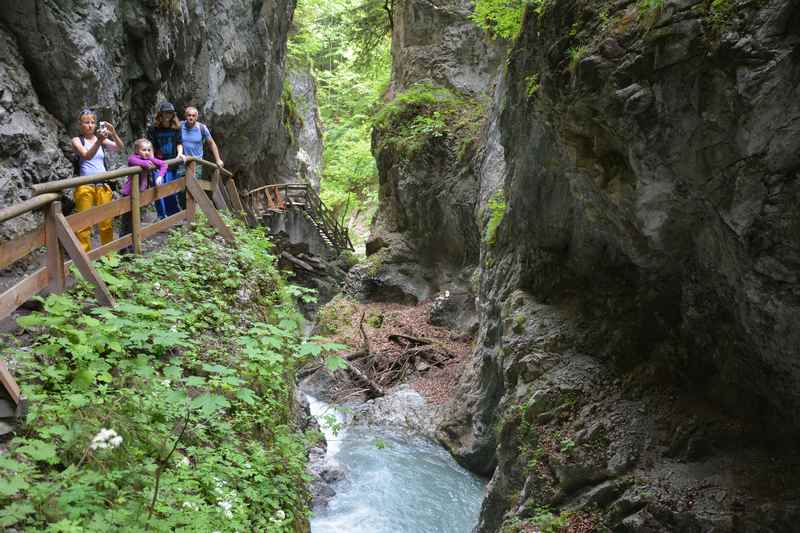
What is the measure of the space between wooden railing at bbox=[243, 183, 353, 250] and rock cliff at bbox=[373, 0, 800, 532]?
47.5ft

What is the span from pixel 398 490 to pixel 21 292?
718 centimetres

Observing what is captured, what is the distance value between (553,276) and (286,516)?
16.9 ft

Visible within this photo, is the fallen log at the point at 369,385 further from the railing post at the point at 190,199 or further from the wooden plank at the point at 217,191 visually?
the railing post at the point at 190,199

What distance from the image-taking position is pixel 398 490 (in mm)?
9836

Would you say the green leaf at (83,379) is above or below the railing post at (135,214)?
below

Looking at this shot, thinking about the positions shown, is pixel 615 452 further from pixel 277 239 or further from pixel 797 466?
pixel 277 239

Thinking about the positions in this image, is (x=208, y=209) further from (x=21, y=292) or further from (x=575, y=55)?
(x=575, y=55)

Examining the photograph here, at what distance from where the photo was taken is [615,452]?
233 inches

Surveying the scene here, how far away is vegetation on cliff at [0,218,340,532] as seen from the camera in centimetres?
341

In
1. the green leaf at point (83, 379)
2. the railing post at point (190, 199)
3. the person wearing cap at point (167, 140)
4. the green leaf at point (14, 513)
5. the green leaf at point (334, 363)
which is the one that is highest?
the person wearing cap at point (167, 140)

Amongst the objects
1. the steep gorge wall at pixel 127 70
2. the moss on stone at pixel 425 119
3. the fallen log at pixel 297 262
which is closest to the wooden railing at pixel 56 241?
the steep gorge wall at pixel 127 70

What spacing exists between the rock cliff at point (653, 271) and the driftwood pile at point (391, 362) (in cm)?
616

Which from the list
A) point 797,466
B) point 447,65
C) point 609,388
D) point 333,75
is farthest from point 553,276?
point 333,75

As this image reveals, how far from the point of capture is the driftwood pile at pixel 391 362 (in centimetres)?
1441
